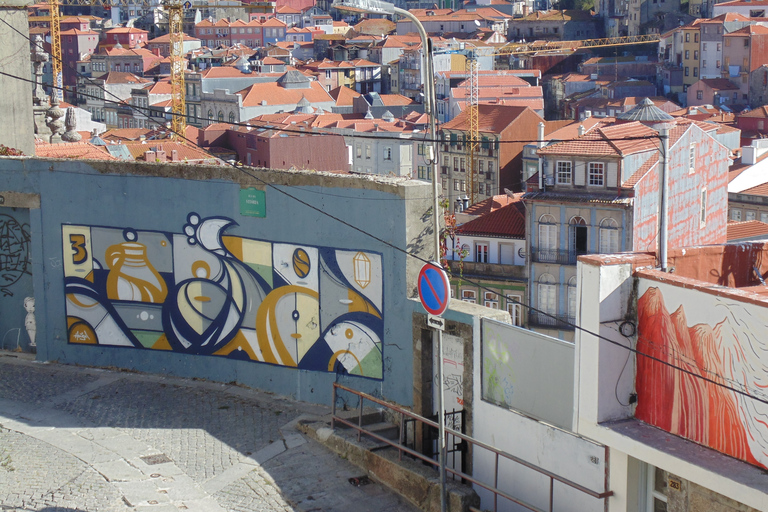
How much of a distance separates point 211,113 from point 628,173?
57.1m

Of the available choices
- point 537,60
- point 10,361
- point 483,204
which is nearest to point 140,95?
point 537,60

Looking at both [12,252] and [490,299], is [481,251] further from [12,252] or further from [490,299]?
[12,252]

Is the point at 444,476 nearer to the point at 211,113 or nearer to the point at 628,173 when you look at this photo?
the point at 628,173

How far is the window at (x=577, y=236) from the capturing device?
136 ft

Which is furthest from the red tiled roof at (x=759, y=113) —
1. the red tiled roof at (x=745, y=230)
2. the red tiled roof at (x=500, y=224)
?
the red tiled roof at (x=745, y=230)

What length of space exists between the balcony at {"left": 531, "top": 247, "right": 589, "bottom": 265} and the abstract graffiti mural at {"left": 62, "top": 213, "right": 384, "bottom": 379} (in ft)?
103

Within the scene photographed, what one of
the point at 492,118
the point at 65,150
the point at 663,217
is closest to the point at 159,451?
Answer: the point at 663,217

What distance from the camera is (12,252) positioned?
12758 mm

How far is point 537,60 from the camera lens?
108375 mm

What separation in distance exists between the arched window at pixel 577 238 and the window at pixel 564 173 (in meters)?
1.59

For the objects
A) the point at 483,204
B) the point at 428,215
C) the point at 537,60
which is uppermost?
the point at 537,60

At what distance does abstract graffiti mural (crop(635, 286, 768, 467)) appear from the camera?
23.1 feet

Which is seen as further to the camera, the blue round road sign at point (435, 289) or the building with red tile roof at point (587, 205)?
the building with red tile roof at point (587, 205)

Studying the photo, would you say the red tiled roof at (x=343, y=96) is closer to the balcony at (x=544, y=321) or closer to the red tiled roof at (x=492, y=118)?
the red tiled roof at (x=492, y=118)
